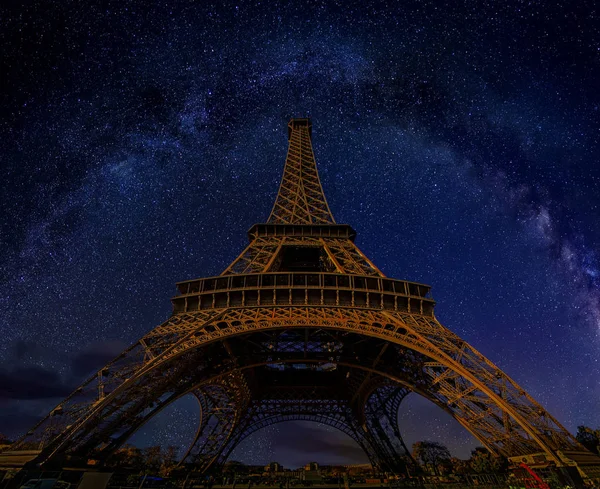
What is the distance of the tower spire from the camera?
34.4m

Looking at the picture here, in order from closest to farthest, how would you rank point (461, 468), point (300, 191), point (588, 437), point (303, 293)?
point (303, 293), point (461, 468), point (588, 437), point (300, 191)

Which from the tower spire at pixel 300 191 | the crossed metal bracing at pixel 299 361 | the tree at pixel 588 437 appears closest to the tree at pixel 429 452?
the tree at pixel 588 437

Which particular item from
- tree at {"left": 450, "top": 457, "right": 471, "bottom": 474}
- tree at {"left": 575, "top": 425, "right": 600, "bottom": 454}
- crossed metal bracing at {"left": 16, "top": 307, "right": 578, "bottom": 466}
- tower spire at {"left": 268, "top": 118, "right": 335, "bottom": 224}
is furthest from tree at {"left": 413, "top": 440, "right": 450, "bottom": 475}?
tower spire at {"left": 268, "top": 118, "right": 335, "bottom": 224}

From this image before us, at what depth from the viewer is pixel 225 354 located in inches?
877

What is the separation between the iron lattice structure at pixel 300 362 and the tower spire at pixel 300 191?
270mm

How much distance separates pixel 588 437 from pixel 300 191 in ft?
128

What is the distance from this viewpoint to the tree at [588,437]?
33.2 meters

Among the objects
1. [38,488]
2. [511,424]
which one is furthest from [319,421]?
[38,488]

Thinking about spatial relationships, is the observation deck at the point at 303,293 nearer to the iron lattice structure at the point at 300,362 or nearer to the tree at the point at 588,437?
the iron lattice structure at the point at 300,362

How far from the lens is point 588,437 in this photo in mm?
34844

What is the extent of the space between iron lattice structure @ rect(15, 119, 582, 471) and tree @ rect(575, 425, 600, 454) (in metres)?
18.5

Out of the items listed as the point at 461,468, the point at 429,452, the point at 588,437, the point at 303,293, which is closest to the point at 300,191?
the point at 303,293

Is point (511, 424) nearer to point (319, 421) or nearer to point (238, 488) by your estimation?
point (238, 488)

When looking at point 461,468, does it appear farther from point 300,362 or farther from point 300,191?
point 300,191
